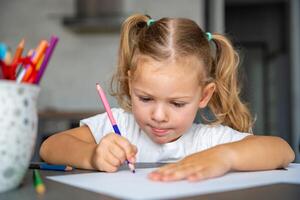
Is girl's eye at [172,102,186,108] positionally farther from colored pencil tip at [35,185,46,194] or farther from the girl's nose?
colored pencil tip at [35,185,46,194]

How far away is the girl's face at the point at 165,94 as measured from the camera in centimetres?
93

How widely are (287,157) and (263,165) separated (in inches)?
3.7

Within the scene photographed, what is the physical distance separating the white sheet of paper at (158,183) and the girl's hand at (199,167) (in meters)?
0.01

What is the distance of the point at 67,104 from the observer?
3.59 metres

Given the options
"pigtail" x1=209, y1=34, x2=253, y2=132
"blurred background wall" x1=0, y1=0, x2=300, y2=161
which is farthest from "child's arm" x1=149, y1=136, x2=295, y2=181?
"blurred background wall" x1=0, y1=0, x2=300, y2=161

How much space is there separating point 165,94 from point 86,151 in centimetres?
21

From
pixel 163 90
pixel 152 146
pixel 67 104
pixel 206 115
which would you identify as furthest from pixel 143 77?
pixel 67 104

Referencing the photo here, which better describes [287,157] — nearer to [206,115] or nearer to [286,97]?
[206,115]

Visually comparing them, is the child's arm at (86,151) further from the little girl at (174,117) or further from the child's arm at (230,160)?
the child's arm at (230,160)

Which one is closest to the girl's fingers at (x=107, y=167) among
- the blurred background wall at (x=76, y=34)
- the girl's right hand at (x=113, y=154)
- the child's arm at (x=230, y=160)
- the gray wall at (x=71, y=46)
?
the girl's right hand at (x=113, y=154)

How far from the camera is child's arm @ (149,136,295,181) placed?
0.62 meters

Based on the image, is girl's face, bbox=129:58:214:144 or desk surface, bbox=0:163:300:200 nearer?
desk surface, bbox=0:163:300:200

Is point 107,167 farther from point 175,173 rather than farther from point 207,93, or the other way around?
point 207,93

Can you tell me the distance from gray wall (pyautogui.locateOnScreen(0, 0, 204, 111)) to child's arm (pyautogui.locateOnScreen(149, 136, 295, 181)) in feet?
8.97
